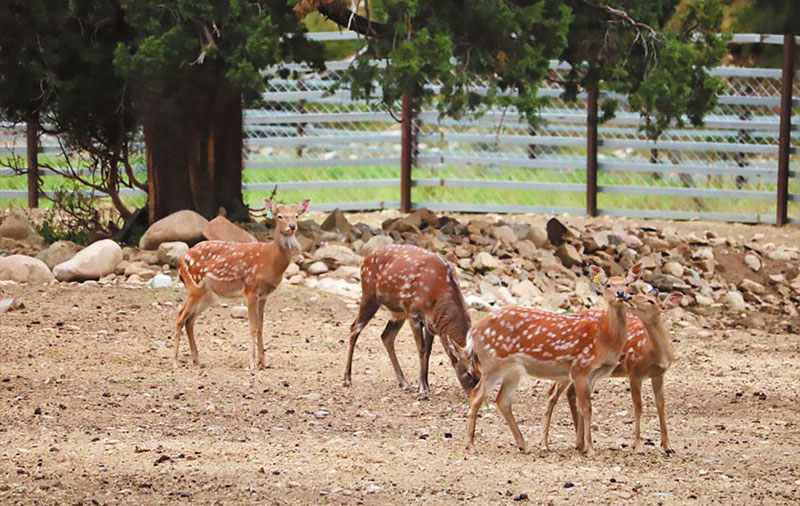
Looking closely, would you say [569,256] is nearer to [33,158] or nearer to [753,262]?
[753,262]

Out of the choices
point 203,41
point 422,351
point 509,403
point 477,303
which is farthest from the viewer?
point 203,41

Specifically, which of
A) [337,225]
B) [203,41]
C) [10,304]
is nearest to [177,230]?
[203,41]

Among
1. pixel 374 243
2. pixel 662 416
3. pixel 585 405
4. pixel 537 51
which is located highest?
pixel 537 51

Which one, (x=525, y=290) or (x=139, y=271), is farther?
(x=525, y=290)

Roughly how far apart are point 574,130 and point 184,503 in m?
12.2

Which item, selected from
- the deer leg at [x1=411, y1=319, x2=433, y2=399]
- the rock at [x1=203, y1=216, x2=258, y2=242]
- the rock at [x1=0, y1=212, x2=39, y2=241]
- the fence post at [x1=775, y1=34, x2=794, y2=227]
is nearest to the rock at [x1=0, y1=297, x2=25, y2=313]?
the rock at [x1=203, y1=216, x2=258, y2=242]

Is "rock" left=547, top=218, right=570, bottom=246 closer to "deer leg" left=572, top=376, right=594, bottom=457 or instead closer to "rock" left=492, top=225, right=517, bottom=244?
"rock" left=492, top=225, right=517, bottom=244

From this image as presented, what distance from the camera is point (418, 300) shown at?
28.5 feet

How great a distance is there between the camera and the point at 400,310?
29.3 ft

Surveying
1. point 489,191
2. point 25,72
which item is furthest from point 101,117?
point 489,191

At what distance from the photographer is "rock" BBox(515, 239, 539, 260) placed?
1366 centimetres

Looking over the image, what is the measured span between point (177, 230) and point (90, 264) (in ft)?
3.18

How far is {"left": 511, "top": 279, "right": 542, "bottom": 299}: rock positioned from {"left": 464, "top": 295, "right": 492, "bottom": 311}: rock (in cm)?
49

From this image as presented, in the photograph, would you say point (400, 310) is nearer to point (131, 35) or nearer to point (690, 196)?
point (131, 35)
